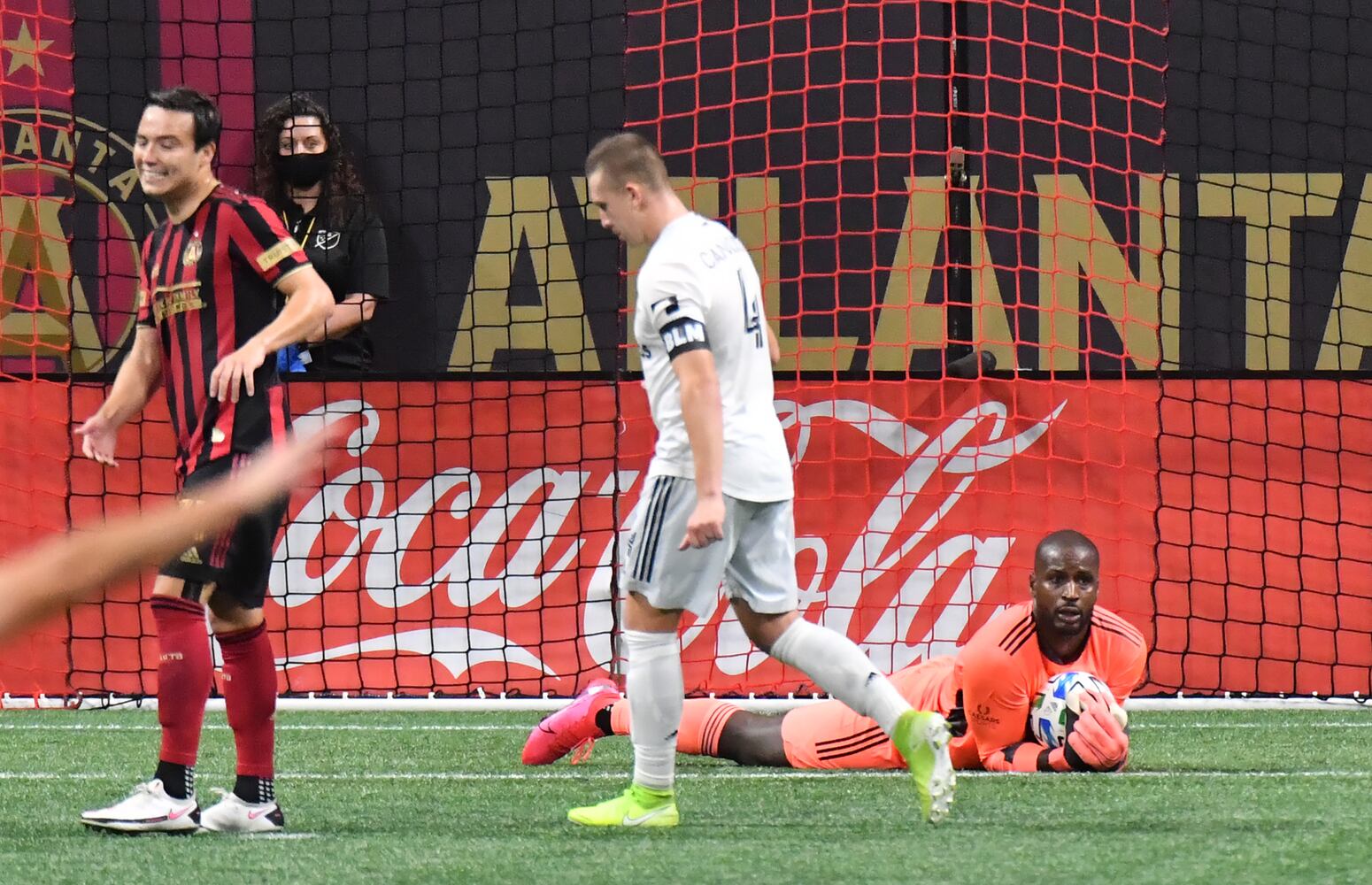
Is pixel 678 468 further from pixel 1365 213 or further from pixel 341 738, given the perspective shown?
pixel 1365 213

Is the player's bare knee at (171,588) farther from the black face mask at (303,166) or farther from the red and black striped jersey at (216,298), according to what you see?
the black face mask at (303,166)

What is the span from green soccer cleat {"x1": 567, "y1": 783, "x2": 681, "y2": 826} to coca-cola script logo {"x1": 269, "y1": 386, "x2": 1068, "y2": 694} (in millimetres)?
3217

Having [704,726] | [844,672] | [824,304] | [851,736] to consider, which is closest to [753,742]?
[704,726]

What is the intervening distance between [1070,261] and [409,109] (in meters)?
2.92

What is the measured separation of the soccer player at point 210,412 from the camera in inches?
182

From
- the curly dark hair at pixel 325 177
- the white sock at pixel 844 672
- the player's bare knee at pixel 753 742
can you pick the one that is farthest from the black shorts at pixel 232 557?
the curly dark hair at pixel 325 177

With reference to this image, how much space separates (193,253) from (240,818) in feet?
4.47

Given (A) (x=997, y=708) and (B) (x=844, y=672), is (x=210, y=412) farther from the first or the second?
(A) (x=997, y=708)

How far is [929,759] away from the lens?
14.9ft

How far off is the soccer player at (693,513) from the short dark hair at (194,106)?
93 cm

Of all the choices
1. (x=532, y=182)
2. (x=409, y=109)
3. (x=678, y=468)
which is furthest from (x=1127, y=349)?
(x=678, y=468)

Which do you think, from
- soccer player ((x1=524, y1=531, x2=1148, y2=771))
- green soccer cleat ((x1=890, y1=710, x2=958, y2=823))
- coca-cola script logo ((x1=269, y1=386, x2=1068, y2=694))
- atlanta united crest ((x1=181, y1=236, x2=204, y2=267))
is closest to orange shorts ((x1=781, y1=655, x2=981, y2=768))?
soccer player ((x1=524, y1=531, x2=1148, y2=771))

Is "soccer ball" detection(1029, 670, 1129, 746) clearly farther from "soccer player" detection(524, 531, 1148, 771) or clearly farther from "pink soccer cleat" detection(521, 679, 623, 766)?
"pink soccer cleat" detection(521, 679, 623, 766)

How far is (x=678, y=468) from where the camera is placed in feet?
15.4
